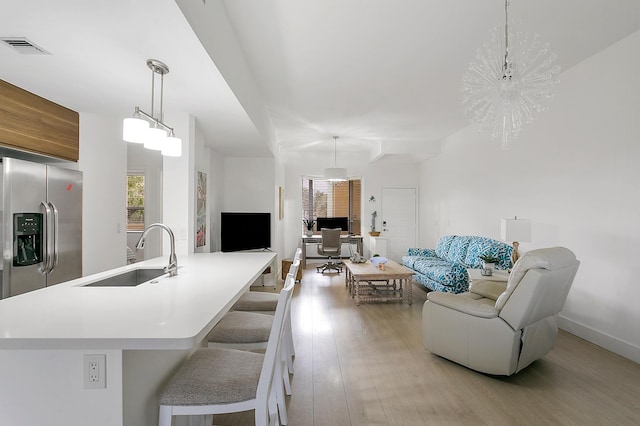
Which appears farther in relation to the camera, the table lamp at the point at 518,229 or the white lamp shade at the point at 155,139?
the table lamp at the point at 518,229

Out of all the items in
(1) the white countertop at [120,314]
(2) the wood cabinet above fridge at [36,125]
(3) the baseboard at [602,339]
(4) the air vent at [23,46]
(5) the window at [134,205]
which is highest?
(4) the air vent at [23,46]

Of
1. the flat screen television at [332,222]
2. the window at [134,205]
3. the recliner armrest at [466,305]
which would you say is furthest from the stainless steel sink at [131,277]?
the flat screen television at [332,222]

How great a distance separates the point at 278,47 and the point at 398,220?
604 centimetres

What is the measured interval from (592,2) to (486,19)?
2.39ft

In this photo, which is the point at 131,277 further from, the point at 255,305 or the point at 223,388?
the point at 223,388

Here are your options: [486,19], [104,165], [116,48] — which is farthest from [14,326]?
[486,19]

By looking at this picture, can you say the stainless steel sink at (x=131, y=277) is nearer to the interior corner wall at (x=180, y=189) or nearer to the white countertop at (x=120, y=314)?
the white countertop at (x=120, y=314)

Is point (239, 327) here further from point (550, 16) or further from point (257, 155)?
point (257, 155)

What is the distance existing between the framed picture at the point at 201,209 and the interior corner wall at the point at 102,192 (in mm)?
947

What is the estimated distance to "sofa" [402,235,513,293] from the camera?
439 cm

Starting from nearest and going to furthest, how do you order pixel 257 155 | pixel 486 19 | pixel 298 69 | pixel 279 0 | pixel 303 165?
pixel 279 0
pixel 486 19
pixel 298 69
pixel 257 155
pixel 303 165

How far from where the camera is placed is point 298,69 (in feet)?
11.4

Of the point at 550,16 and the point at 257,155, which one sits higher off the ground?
the point at 550,16

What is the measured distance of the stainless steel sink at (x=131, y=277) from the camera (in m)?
2.05
